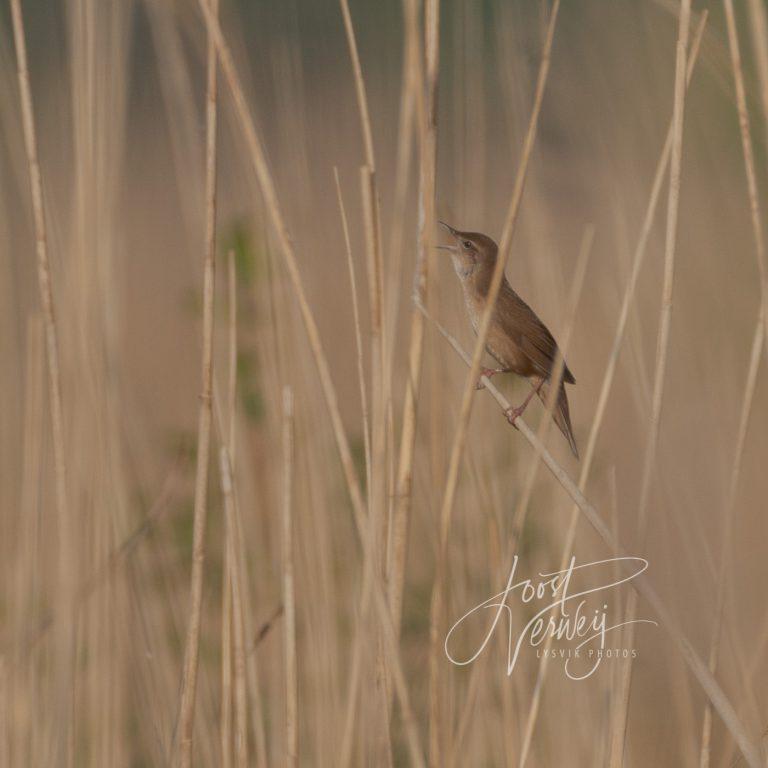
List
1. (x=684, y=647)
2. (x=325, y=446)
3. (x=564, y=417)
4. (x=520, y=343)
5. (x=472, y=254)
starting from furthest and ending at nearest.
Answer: (x=472, y=254)
(x=520, y=343)
(x=564, y=417)
(x=325, y=446)
(x=684, y=647)

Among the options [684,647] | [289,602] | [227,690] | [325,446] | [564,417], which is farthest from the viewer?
[564,417]

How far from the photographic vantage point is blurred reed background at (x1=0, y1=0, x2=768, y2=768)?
1100 mm

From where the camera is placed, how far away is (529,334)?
2158mm

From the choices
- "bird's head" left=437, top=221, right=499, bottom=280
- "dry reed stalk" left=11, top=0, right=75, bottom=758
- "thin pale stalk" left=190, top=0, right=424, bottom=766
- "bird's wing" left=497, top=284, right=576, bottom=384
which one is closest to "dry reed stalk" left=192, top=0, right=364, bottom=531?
"thin pale stalk" left=190, top=0, right=424, bottom=766

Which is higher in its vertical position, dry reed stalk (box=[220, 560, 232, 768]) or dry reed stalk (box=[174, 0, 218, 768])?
dry reed stalk (box=[174, 0, 218, 768])

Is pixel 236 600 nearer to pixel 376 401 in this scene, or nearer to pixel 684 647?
pixel 376 401

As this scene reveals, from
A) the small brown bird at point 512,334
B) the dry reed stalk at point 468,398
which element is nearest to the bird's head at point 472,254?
the small brown bird at point 512,334

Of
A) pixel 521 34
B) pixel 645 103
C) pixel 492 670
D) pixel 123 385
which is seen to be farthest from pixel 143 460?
pixel 645 103

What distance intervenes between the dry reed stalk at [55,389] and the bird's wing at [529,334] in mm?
1190

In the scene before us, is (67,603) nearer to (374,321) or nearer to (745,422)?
(374,321)

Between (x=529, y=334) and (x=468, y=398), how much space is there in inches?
47.8

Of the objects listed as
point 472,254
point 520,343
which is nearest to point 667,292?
point 520,343

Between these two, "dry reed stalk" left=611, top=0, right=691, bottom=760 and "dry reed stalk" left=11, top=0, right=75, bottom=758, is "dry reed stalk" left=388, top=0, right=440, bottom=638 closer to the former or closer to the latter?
"dry reed stalk" left=611, top=0, right=691, bottom=760

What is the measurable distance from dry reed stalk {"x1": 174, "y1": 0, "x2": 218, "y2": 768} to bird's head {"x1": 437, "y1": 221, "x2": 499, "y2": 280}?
4.19ft
